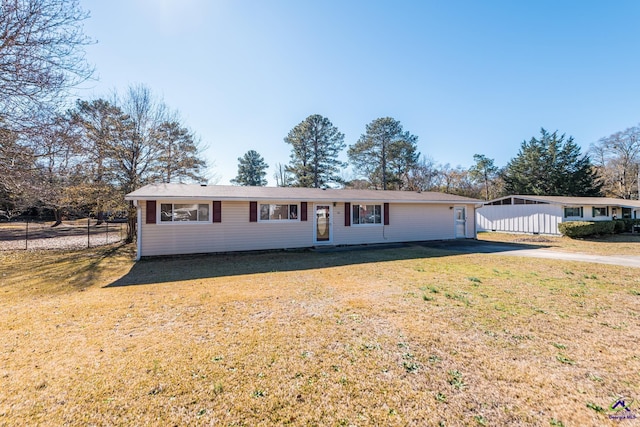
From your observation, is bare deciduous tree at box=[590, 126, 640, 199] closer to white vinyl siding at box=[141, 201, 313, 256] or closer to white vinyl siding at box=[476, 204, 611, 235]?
white vinyl siding at box=[476, 204, 611, 235]

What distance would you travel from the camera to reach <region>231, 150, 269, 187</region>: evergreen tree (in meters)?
39.4

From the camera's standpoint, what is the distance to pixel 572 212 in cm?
1831

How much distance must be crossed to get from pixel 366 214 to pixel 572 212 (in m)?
15.8

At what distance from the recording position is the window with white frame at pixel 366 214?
12930 millimetres

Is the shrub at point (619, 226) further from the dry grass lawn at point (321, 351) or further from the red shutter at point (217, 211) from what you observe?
the red shutter at point (217, 211)

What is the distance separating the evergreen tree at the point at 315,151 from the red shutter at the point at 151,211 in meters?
19.9

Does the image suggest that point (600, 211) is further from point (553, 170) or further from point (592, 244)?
point (592, 244)

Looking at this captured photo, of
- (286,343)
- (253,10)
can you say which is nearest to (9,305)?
(286,343)

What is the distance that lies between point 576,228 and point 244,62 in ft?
66.8

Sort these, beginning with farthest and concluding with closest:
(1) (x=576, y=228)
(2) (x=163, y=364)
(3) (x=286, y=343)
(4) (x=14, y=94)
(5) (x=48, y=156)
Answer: (1) (x=576, y=228)
(5) (x=48, y=156)
(4) (x=14, y=94)
(3) (x=286, y=343)
(2) (x=163, y=364)

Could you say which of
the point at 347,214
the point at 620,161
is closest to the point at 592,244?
the point at 347,214

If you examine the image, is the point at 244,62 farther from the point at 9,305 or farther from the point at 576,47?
the point at 576,47

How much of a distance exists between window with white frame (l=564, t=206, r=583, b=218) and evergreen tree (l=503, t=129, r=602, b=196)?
36.2 feet

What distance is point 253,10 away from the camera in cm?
920
